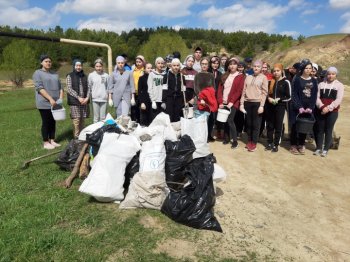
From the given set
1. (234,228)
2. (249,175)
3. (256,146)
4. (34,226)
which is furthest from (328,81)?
(34,226)

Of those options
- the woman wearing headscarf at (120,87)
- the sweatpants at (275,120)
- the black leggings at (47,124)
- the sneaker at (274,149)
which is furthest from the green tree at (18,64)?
the sneaker at (274,149)

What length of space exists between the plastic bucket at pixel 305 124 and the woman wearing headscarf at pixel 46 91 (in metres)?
4.47

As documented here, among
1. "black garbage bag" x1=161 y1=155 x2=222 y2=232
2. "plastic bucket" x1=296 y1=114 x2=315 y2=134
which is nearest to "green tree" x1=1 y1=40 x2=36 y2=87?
"plastic bucket" x1=296 y1=114 x2=315 y2=134

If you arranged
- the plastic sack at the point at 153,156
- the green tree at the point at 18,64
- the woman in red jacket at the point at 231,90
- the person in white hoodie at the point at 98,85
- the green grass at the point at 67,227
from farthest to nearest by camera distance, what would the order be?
1. the green tree at the point at 18,64
2. the person in white hoodie at the point at 98,85
3. the woman in red jacket at the point at 231,90
4. the plastic sack at the point at 153,156
5. the green grass at the point at 67,227

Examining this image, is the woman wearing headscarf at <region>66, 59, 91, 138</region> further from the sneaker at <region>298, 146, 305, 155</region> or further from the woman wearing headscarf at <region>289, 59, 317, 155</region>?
the sneaker at <region>298, 146, 305, 155</region>

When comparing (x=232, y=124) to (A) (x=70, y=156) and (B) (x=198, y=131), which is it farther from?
(A) (x=70, y=156)

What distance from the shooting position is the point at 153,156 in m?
4.03

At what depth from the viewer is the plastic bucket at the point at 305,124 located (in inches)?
227

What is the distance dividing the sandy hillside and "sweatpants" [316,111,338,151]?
0.92 ft

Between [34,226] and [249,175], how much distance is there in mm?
3129

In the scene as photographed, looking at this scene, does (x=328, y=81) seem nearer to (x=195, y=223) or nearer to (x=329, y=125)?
(x=329, y=125)

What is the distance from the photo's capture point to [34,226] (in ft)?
11.5

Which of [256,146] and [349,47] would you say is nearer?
[256,146]

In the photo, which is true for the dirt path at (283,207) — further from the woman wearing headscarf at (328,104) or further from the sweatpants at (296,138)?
the woman wearing headscarf at (328,104)
